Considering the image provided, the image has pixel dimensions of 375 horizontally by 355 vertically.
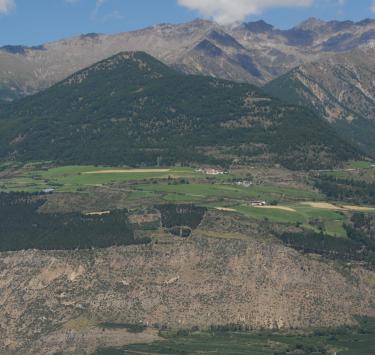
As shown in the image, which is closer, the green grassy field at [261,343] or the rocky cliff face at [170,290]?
the green grassy field at [261,343]

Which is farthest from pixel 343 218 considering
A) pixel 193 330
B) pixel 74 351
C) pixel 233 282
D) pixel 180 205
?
pixel 74 351

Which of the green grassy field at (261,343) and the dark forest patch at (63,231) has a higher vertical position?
the dark forest patch at (63,231)

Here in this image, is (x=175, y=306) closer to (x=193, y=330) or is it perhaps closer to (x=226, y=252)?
(x=193, y=330)

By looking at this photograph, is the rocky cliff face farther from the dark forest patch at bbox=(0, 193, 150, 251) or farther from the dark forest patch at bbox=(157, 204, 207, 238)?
the dark forest patch at bbox=(157, 204, 207, 238)

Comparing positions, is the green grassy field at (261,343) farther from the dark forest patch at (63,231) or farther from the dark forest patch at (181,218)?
the dark forest patch at (181,218)

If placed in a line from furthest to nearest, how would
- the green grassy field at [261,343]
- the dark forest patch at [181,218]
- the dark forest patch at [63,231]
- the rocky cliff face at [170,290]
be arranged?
A: the dark forest patch at [181,218] → the dark forest patch at [63,231] → the rocky cliff face at [170,290] → the green grassy field at [261,343]

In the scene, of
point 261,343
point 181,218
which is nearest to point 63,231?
point 181,218

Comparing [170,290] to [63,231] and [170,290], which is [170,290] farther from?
[63,231]

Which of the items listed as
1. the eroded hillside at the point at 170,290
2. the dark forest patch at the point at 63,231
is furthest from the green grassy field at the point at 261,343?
the dark forest patch at the point at 63,231

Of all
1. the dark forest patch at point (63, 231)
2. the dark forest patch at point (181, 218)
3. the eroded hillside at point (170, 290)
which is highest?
the dark forest patch at point (181, 218)
